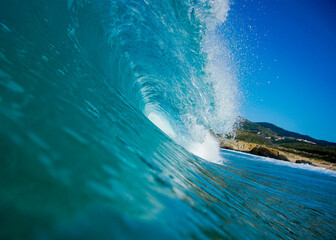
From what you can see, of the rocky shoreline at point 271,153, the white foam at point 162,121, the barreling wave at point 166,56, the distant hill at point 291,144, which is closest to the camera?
the barreling wave at point 166,56

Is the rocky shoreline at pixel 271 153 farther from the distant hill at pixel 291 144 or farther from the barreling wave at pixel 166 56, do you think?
the barreling wave at pixel 166 56

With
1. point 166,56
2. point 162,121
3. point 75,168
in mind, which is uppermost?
point 166,56

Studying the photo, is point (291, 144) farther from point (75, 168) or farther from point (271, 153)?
point (75, 168)

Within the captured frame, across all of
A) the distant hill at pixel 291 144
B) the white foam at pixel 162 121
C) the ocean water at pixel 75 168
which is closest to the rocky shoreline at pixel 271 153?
the distant hill at pixel 291 144

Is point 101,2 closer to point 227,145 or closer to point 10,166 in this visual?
point 10,166

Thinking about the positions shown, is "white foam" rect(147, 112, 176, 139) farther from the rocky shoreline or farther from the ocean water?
the rocky shoreline

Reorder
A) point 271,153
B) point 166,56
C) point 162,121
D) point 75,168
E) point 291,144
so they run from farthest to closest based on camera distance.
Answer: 1. point 291,144
2. point 271,153
3. point 162,121
4. point 166,56
5. point 75,168

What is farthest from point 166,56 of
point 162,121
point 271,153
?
point 271,153

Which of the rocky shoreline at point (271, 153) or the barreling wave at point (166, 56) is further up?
the rocky shoreline at point (271, 153)

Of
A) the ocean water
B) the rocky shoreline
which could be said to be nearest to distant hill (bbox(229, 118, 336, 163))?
the rocky shoreline

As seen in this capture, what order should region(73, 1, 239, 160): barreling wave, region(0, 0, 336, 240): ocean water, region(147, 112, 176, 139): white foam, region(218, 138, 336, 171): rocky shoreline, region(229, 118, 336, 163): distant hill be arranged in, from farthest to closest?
region(229, 118, 336, 163): distant hill < region(218, 138, 336, 171): rocky shoreline < region(147, 112, 176, 139): white foam < region(73, 1, 239, 160): barreling wave < region(0, 0, 336, 240): ocean water

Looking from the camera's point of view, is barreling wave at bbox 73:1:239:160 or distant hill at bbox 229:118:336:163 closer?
barreling wave at bbox 73:1:239:160

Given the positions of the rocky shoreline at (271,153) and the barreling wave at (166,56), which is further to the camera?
the rocky shoreline at (271,153)

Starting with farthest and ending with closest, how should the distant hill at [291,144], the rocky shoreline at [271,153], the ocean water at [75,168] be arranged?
1. the distant hill at [291,144]
2. the rocky shoreline at [271,153]
3. the ocean water at [75,168]
